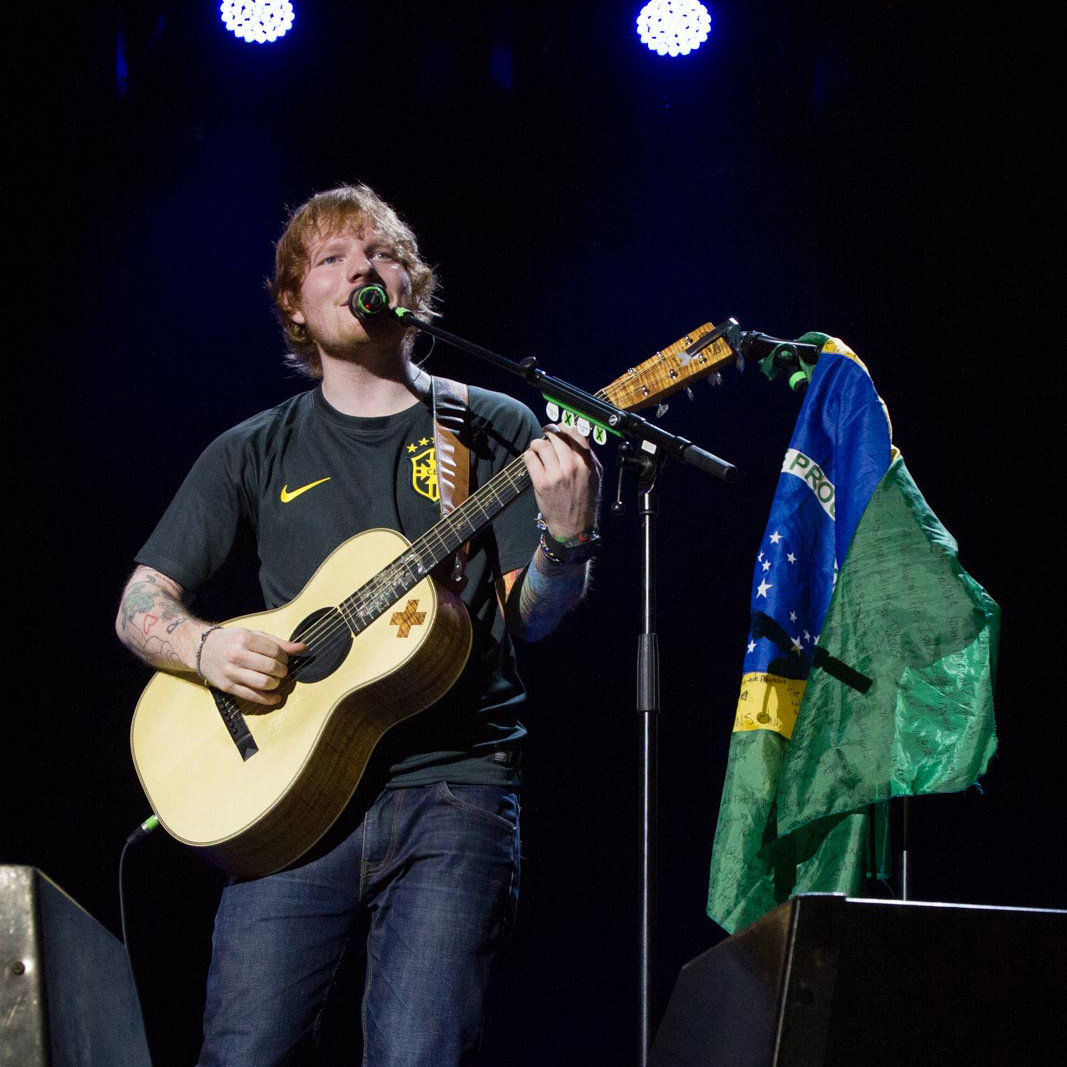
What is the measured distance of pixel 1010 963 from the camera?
128cm

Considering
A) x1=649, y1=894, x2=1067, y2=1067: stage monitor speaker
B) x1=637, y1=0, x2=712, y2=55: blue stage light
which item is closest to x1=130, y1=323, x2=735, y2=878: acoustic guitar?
x1=649, y1=894, x2=1067, y2=1067: stage monitor speaker

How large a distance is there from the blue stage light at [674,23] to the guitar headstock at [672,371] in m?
2.45

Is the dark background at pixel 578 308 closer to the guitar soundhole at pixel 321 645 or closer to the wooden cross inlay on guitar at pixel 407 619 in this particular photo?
the guitar soundhole at pixel 321 645

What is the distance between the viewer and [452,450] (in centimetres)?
261

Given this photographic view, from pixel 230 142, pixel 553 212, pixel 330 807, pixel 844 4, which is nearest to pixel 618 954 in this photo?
pixel 330 807

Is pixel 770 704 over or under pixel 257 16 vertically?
under

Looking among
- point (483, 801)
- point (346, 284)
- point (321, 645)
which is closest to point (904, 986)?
point (483, 801)

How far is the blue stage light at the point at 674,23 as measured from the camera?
170 inches

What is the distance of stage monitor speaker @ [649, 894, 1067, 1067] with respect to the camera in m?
1.21

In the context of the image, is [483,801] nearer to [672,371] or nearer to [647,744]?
[647,744]

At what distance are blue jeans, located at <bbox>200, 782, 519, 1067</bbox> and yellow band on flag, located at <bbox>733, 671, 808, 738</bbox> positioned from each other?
1.78 feet

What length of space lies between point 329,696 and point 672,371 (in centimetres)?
95

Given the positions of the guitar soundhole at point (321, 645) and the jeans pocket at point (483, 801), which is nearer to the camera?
the jeans pocket at point (483, 801)

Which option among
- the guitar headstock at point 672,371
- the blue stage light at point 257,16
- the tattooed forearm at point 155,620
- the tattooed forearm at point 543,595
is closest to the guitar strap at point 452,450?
the tattooed forearm at point 543,595
